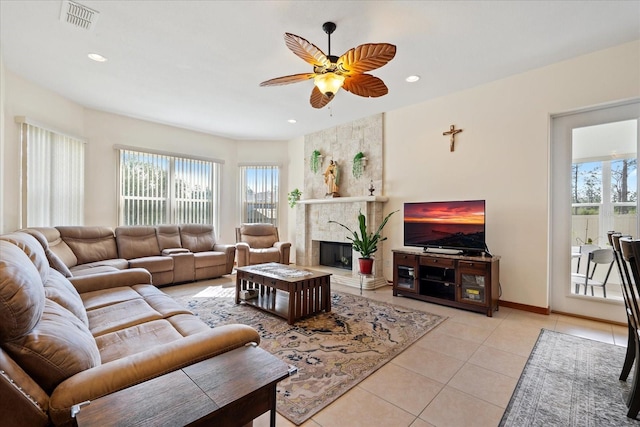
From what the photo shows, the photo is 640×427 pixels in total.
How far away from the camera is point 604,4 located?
2.33 meters

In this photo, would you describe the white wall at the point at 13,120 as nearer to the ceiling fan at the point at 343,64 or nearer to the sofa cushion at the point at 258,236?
the sofa cushion at the point at 258,236

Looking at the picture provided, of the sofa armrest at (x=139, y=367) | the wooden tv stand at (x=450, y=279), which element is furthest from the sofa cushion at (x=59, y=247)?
the wooden tv stand at (x=450, y=279)

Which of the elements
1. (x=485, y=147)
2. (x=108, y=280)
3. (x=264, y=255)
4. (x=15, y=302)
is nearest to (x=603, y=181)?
(x=485, y=147)

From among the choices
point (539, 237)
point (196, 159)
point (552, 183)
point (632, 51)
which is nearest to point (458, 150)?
point (552, 183)

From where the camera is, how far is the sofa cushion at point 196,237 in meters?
5.23

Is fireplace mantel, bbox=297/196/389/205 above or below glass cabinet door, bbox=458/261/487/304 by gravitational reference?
above

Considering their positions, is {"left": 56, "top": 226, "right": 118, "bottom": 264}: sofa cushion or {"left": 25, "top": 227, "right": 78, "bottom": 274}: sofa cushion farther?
{"left": 56, "top": 226, "right": 118, "bottom": 264}: sofa cushion

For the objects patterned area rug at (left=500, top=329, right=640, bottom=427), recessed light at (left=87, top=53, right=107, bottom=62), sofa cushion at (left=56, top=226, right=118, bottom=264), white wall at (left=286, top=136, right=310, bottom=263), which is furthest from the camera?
white wall at (left=286, top=136, right=310, bottom=263)

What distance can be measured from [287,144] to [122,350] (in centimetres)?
576

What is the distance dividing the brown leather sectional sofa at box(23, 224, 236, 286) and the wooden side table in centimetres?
326

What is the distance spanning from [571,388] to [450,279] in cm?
179

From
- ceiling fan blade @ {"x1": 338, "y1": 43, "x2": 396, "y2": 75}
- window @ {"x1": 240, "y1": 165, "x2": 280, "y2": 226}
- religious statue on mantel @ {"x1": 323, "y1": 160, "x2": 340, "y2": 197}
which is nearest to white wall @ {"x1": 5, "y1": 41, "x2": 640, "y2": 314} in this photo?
religious statue on mantel @ {"x1": 323, "y1": 160, "x2": 340, "y2": 197}

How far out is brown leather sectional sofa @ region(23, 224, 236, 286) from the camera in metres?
3.92

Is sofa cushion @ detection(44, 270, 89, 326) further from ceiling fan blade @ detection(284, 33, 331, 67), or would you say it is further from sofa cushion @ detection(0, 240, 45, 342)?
ceiling fan blade @ detection(284, 33, 331, 67)
